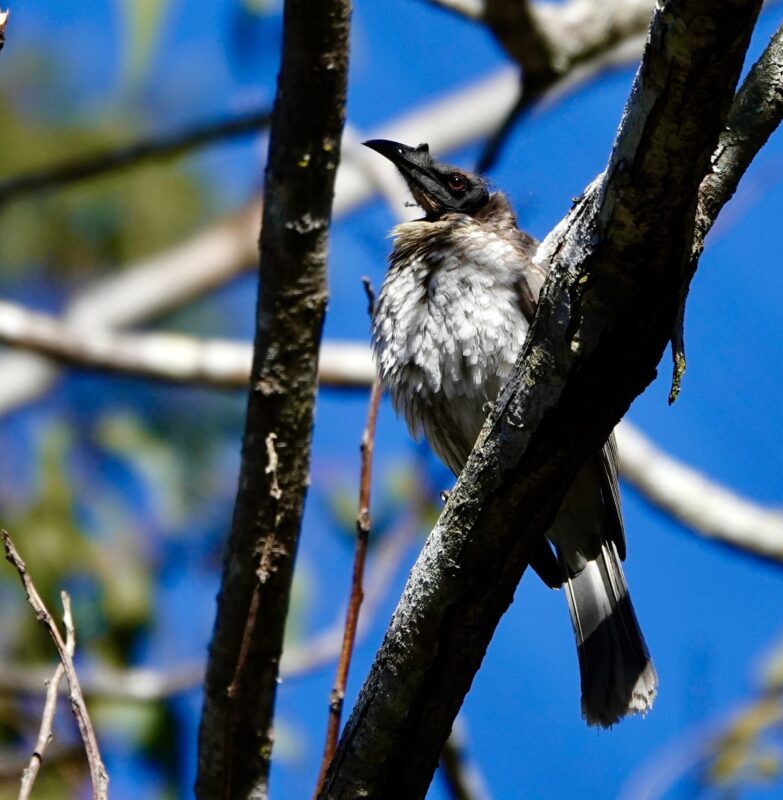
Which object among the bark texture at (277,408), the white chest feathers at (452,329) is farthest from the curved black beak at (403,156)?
the bark texture at (277,408)

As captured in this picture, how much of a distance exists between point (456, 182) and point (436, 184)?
3.4 inches

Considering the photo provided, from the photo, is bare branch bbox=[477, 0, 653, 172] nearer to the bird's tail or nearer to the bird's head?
the bird's head

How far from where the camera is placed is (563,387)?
2.45 meters

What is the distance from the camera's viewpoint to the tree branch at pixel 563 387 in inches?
83.8

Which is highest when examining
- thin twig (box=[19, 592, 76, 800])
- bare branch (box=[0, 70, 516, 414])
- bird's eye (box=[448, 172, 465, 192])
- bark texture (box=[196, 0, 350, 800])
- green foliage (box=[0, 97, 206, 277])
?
green foliage (box=[0, 97, 206, 277])

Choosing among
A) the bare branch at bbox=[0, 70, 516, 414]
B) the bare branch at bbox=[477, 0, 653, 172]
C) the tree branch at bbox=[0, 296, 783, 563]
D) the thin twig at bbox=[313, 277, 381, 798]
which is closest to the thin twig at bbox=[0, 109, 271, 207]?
the tree branch at bbox=[0, 296, 783, 563]

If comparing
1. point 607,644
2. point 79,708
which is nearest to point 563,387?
point 79,708

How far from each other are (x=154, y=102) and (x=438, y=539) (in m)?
7.75

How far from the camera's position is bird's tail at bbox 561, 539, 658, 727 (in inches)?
144

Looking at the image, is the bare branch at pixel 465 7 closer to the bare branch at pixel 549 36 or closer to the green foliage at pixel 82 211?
the bare branch at pixel 549 36

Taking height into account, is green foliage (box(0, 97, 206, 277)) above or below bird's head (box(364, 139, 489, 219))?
above

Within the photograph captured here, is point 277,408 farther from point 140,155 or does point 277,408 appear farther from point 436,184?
point 140,155

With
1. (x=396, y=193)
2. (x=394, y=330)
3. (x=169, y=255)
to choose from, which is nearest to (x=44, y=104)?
(x=169, y=255)

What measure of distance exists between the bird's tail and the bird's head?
5.34 ft
